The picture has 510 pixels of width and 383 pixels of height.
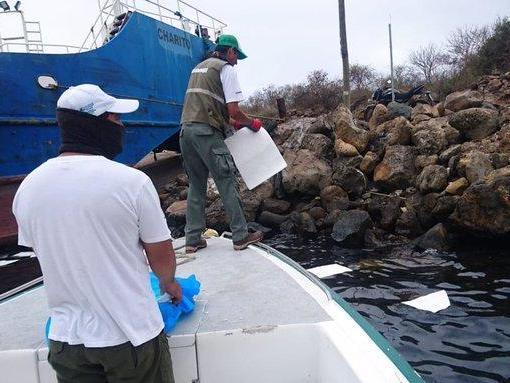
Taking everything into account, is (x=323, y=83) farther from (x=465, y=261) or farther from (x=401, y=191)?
(x=465, y=261)

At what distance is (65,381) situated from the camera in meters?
Result: 1.64

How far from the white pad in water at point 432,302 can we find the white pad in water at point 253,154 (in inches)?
73.0

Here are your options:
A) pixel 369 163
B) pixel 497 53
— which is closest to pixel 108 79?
pixel 369 163

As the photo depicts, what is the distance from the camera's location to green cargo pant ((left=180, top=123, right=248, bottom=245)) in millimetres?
3803

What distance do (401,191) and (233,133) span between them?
4523 mm

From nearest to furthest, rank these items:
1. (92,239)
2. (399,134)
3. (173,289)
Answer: (92,239) < (173,289) < (399,134)

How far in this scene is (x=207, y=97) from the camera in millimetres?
3814

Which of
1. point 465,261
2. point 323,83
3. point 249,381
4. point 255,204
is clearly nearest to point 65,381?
point 249,381

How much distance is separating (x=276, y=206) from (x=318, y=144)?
1.79 m

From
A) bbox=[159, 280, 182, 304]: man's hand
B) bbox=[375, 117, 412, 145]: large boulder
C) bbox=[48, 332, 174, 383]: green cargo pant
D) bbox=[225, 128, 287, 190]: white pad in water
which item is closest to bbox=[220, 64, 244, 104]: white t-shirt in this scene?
bbox=[225, 128, 287, 190]: white pad in water

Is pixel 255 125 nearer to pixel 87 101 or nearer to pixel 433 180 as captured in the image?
pixel 87 101

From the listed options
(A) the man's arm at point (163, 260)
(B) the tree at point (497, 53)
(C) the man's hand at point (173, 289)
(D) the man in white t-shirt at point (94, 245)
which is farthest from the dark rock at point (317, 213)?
(B) the tree at point (497, 53)

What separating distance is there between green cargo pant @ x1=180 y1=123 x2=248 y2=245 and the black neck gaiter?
2.13 metres

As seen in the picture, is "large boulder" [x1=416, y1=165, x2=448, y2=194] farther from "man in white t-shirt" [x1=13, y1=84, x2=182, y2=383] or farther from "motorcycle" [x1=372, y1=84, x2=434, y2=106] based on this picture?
"motorcycle" [x1=372, y1=84, x2=434, y2=106]
